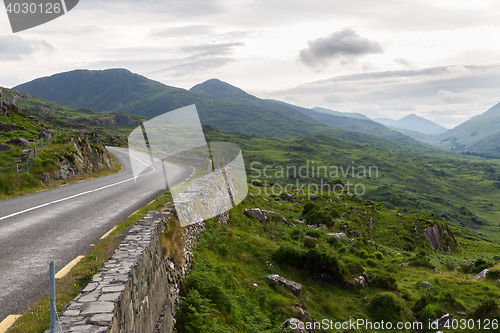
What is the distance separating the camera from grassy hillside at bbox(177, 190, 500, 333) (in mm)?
11531

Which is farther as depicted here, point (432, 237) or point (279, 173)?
point (279, 173)

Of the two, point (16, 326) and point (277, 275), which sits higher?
point (16, 326)

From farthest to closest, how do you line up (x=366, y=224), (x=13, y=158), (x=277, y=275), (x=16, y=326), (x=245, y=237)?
1. (x=366, y=224)
2. (x=13, y=158)
3. (x=245, y=237)
4. (x=277, y=275)
5. (x=16, y=326)

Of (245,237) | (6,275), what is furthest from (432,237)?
(6,275)

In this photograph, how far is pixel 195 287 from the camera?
1141 cm

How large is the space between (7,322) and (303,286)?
56.0 feet

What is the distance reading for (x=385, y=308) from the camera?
1928 cm

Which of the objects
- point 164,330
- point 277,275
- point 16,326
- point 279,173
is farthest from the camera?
point 279,173

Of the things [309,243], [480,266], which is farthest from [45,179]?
[480,266]

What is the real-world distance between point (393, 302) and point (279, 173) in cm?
15855

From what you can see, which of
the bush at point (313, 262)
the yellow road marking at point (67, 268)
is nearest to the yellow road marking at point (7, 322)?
the yellow road marking at point (67, 268)

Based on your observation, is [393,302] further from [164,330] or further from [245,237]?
[164,330]

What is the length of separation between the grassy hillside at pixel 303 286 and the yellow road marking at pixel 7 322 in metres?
5.11

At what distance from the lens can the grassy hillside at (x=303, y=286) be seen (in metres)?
11.5
